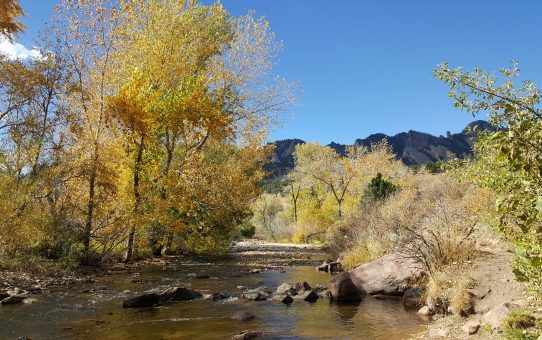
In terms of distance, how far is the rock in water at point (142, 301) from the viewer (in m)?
11.7

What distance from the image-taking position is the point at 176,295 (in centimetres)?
1289

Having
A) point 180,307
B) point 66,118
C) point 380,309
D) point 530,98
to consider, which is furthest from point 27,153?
point 530,98

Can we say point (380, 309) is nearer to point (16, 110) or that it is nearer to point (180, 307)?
point (180, 307)

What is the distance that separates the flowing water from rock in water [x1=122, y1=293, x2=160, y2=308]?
0.80 feet

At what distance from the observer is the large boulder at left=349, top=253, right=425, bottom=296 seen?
13.0 m

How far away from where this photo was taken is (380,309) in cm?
1147

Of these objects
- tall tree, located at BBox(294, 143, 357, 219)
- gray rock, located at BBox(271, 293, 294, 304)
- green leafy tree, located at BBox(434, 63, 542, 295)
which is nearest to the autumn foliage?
gray rock, located at BBox(271, 293, 294, 304)

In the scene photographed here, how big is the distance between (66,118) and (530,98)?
21.0m

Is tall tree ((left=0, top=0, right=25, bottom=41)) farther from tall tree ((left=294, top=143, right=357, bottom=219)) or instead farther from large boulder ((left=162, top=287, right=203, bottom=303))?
tall tree ((left=294, top=143, right=357, bottom=219))

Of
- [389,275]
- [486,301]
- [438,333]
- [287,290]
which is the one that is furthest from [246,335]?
[389,275]

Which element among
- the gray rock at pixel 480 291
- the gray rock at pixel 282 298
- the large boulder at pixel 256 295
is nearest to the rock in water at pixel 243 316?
the gray rock at pixel 282 298

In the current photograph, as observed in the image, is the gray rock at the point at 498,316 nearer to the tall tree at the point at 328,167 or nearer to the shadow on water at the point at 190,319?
the shadow on water at the point at 190,319

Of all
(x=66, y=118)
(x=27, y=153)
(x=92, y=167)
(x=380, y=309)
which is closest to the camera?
(x=380, y=309)

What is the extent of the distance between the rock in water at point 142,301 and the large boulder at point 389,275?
619cm
